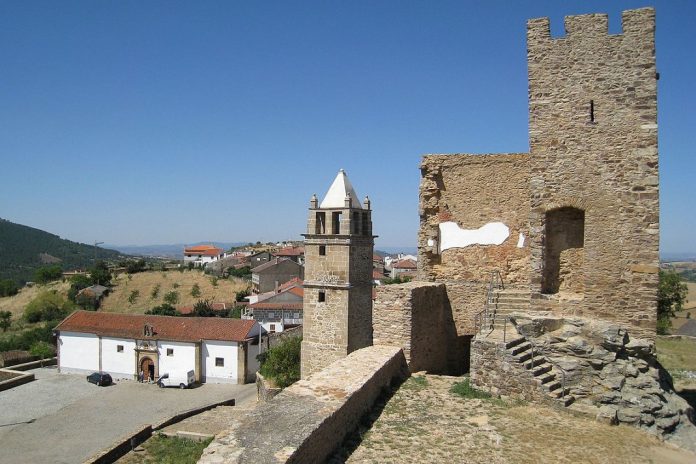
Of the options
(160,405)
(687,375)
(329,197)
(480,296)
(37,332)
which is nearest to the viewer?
(480,296)

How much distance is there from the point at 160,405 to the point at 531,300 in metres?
24.6

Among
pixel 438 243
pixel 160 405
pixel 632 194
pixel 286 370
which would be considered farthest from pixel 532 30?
pixel 160 405

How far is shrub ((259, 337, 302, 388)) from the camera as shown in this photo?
85.3ft

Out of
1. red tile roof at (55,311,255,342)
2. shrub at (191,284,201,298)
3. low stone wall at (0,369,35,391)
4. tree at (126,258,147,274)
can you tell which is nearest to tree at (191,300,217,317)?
red tile roof at (55,311,255,342)

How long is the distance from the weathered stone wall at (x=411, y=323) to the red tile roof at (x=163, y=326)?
23603 millimetres

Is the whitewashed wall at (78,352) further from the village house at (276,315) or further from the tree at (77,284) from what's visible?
the tree at (77,284)

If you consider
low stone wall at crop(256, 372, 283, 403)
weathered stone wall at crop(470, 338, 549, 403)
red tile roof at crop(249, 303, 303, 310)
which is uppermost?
weathered stone wall at crop(470, 338, 549, 403)

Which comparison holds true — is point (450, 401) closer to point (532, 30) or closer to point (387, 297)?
point (387, 297)

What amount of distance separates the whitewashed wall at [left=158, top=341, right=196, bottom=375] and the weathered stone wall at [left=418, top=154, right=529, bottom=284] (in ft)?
83.2

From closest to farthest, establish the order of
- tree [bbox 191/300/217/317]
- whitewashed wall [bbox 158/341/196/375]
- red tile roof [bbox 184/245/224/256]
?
whitewashed wall [bbox 158/341/196/375] < tree [bbox 191/300/217/317] < red tile roof [bbox 184/245/224/256]

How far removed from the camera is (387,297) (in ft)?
37.0

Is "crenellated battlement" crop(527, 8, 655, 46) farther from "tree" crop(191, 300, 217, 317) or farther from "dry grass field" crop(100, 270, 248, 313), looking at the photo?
"dry grass field" crop(100, 270, 248, 313)

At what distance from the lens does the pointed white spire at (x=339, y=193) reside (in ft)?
67.0

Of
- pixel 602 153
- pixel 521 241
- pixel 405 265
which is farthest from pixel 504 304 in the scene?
pixel 405 265
